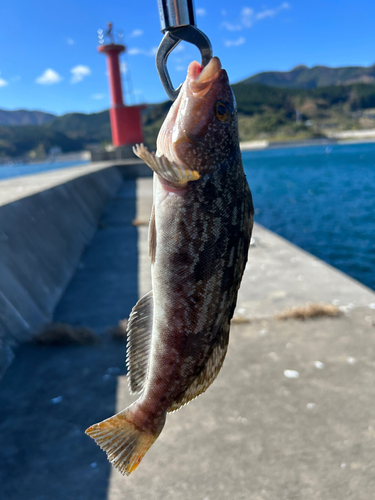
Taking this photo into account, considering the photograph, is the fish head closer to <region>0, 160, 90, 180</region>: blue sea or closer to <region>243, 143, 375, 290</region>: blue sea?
<region>243, 143, 375, 290</region>: blue sea

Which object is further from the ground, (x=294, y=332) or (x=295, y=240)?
(x=294, y=332)

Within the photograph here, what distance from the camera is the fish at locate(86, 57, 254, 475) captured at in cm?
162

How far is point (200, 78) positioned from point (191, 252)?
A: 0.74 m

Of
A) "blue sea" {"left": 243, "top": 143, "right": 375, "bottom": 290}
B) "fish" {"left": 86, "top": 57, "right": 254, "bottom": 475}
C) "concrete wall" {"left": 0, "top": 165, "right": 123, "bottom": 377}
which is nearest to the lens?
"fish" {"left": 86, "top": 57, "right": 254, "bottom": 475}

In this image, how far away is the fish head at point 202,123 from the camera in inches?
66.7

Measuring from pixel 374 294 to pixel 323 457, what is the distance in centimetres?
379

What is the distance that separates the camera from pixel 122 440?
1.72m

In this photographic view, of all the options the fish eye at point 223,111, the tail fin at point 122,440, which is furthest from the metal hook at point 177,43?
the tail fin at point 122,440

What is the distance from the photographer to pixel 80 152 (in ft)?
402

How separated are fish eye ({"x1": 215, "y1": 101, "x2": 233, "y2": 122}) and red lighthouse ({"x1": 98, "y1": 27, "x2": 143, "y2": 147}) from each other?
34597 millimetres

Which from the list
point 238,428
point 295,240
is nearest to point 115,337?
point 238,428

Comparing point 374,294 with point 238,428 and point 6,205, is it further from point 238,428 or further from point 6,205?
point 6,205

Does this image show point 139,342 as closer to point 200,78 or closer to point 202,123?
point 202,123

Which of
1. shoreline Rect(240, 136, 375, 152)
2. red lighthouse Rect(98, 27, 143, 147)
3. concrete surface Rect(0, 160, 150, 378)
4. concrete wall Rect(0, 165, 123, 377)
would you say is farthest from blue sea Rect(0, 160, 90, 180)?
shoreline Rect(240, 136, 375, 152)
